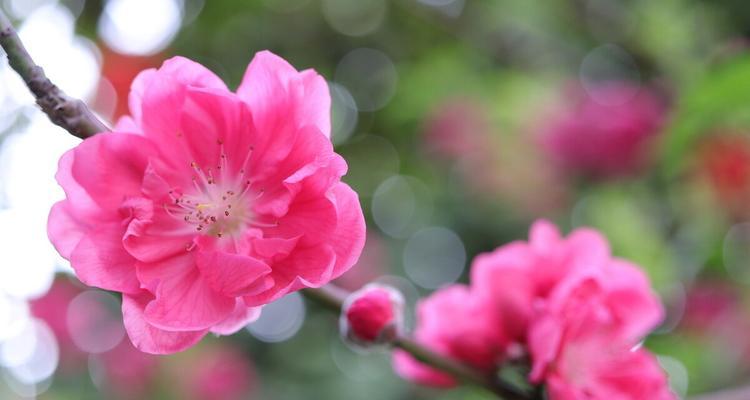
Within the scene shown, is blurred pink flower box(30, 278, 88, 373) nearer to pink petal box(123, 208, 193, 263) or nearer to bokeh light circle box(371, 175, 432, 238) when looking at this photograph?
bokeh light circle box(371, 175, 432, 238)

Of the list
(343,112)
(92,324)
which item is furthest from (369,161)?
(92,324)

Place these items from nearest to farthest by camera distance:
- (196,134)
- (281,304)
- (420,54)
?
(196,134)
(281,304)
(420,54)

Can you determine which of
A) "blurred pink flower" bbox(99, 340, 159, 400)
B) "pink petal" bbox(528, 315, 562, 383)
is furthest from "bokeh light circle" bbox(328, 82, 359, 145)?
"pink petal" bbox(528, 315, 562, 383)

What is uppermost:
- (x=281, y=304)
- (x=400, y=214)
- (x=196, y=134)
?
(x=196, y=134)

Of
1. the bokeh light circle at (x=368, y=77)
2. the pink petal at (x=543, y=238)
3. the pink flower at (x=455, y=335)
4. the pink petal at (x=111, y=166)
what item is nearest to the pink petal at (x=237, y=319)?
the pink petal at (x=111, y=166)

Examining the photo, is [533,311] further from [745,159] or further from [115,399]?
[115,399]

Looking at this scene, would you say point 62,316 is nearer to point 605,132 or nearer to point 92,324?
point 92,324

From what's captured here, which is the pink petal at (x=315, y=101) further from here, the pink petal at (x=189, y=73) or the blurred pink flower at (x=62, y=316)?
the blurred pink flower at (x=62, y=316)

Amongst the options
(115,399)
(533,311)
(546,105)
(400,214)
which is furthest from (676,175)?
(115,399)
